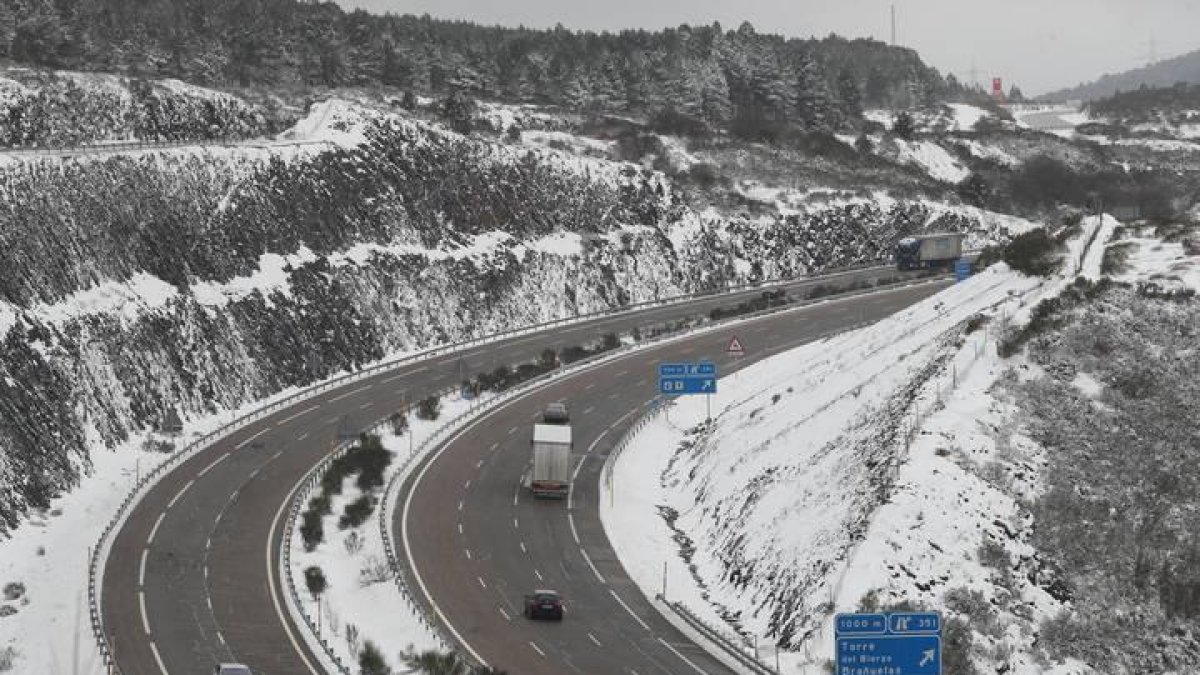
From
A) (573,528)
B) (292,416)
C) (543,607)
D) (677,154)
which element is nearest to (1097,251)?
(573,528)

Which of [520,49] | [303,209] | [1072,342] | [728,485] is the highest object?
[520,49]

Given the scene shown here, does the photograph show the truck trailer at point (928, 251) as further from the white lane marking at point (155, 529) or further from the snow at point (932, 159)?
the white lane marking at point (155, 529)

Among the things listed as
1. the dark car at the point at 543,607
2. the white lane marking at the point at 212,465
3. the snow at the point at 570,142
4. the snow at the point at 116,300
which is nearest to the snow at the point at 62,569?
the white lane marking at the point at 212,465

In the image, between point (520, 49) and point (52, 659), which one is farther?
point (520, 49)

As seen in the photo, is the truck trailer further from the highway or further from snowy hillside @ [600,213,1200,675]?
snowy hillside @ [600,213,1200,675]

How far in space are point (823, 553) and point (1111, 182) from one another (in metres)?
135

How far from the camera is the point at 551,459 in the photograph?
56.7 meters

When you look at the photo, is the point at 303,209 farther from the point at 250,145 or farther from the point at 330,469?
the point at 330,469

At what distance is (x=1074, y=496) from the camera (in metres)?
41.2

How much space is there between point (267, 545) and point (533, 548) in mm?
10469

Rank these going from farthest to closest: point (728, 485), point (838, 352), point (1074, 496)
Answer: point (838, 352) < point (728, 485) < point (1074, 496)

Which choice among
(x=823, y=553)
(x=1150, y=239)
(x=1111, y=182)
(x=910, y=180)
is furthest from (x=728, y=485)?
(x=1111, y=182)

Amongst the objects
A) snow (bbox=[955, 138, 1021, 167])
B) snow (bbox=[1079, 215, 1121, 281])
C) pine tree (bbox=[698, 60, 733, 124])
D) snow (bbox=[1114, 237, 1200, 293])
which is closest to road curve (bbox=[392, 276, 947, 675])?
snow (bbox=[1079, 215, 1121, 281])

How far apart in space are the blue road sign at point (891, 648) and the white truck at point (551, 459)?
28995 mm
